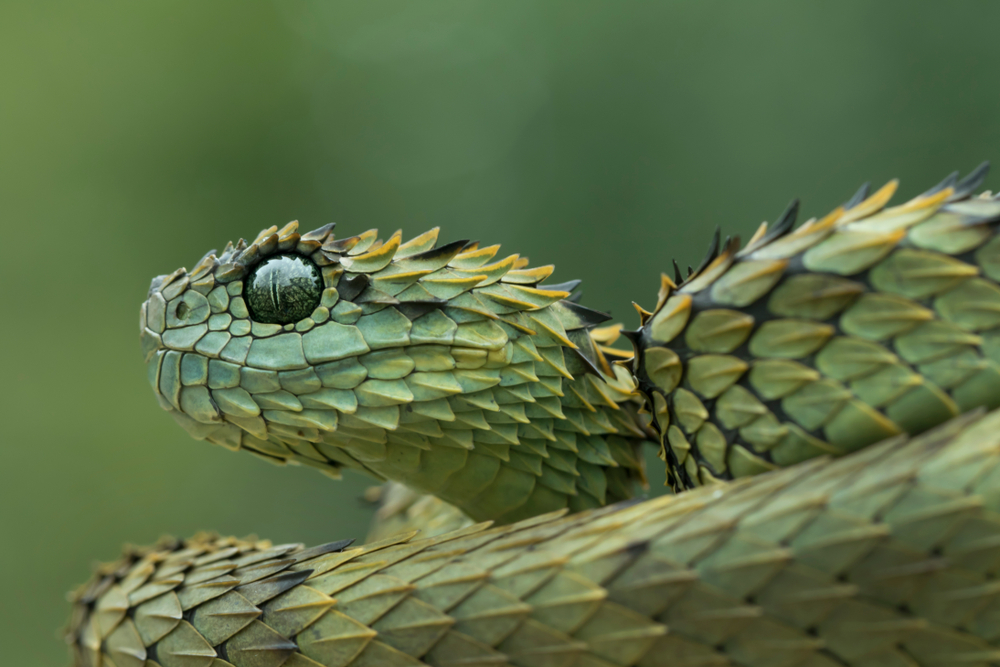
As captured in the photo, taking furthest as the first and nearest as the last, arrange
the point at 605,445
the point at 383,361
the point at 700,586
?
1. the point at 605,445
2. the point at 383,361
3. the point at 700,586

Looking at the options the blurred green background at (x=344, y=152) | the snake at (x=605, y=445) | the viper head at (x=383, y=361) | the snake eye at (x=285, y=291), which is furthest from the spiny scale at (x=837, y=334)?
the blurred green background at (x=344, y=152)

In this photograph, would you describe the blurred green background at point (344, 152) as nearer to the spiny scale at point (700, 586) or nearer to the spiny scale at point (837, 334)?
the spiny scale at point (837, 334)

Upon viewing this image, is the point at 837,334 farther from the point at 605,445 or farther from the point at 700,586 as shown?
the point at 605,445

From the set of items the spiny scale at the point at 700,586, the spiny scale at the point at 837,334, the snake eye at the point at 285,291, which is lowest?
the spiny scale at the point at 700,586

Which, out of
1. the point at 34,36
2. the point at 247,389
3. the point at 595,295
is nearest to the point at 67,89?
the point at 34,36

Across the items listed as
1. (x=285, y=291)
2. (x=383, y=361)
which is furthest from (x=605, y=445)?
(x=285, y=291)

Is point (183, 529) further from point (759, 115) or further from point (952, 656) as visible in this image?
point (952, 656)
